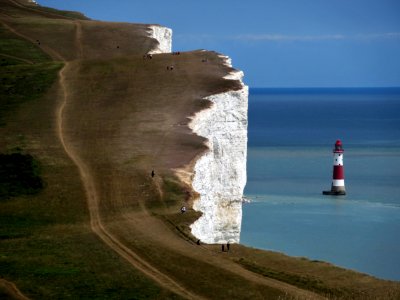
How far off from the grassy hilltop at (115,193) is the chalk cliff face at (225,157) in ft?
4.16

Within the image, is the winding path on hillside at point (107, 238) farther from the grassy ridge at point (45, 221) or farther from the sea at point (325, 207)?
the sea at point (325, 207)

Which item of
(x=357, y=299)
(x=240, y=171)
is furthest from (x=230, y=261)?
(x=240, y=171)

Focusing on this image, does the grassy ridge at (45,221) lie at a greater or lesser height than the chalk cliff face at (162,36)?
lesser

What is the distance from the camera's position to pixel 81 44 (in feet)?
333

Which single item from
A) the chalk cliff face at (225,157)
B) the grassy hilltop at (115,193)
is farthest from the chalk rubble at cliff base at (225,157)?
the grassy hilltop at (115,193)

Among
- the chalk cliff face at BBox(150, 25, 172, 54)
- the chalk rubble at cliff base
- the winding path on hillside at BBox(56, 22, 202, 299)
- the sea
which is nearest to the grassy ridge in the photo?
the winding path on hillside at BBox(56, 22, 202, 299)

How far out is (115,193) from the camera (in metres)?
56.0

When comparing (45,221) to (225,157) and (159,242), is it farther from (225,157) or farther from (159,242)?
(225,157)

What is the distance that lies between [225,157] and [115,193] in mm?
13953

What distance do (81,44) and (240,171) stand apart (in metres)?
37.5

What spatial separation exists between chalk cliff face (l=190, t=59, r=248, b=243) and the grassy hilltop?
49.9 inches

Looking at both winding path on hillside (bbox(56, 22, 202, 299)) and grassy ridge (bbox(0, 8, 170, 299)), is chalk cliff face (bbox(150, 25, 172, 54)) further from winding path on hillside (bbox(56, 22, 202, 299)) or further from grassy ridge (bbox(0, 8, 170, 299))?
winding path on hillside (bbox(56, 22, 202, 299))

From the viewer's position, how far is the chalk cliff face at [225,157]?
6475 cm

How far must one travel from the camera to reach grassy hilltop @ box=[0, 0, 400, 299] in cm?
4316
